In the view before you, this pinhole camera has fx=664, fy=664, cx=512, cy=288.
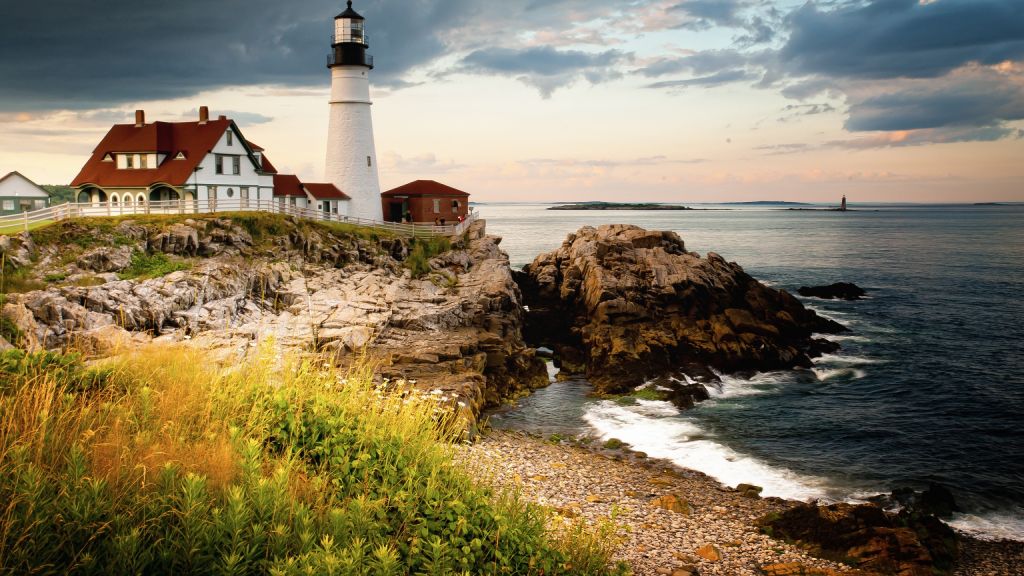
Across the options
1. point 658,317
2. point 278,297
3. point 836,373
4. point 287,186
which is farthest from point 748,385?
point 287,186

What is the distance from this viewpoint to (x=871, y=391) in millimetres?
27109

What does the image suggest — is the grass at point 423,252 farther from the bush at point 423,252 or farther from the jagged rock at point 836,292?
the jagged rock at point 836,292

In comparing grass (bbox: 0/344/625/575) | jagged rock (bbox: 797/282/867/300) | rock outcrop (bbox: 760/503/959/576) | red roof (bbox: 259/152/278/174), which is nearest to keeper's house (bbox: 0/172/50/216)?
red roof (bbox: 259/152/278/174)

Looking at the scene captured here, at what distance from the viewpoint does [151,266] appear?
95.1 feet

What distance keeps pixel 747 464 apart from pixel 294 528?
1627cm

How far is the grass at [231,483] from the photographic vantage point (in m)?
5.50

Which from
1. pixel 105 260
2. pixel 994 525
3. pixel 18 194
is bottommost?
pixel 994 525

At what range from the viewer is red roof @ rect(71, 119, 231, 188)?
4041 centimetres

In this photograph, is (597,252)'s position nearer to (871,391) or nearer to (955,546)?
(871,391)

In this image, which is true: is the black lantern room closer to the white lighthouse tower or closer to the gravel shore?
the white lighthouse tower

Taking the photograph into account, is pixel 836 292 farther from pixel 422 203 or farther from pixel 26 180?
pixel 26 180

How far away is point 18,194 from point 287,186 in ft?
56.2

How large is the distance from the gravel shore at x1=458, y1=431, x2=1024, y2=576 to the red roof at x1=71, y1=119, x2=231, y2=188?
30396 millimetres

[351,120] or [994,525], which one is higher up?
[351,120]
